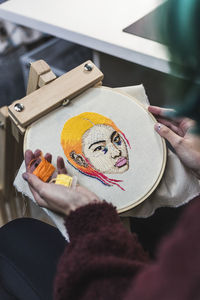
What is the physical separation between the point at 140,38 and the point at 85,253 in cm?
Result: 78

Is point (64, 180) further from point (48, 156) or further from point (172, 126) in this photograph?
point (172, 126)

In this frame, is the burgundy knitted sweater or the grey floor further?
the grey floor

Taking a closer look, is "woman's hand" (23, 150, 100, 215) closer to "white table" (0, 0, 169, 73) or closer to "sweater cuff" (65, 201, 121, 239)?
"sweater cuff" (65, 201, 121, 239)

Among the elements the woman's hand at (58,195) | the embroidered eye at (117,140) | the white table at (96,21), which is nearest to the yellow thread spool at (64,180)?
the woman's hand at (58,195)

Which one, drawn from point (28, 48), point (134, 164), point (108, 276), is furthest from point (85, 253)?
point (28, 48)

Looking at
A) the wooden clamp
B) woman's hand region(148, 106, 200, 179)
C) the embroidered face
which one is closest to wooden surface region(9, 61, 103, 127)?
the wooden clamp

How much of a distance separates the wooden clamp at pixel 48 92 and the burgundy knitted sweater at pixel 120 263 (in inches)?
11.2

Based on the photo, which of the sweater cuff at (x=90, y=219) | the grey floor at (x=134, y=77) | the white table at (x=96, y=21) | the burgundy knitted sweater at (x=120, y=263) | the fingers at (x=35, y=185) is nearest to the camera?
the burgundy knitted sweater at (x=120, y=263)

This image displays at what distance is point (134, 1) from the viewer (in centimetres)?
129

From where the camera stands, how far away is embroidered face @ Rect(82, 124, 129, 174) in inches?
30.6

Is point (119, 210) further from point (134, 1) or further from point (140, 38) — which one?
point (134, 1)

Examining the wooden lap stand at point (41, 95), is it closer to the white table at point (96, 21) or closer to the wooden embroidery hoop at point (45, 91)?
the wooden embroidery hoop at point (45, 91)

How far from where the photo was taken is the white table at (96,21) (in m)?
1.07

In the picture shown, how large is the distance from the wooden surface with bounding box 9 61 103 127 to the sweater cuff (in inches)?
10.8
